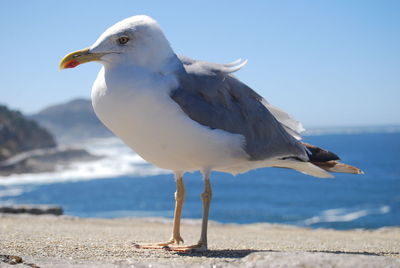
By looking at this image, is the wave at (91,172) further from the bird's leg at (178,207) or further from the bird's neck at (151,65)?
the bird's neck at (151,65)

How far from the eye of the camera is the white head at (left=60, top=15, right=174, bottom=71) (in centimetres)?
432

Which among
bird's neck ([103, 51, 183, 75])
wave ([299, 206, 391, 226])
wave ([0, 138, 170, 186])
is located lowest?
wave ([299, 206, 391, 226])

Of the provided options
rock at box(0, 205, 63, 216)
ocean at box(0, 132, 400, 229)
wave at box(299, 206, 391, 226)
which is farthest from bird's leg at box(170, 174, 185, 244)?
wave at box(299, 206, 391, 226)

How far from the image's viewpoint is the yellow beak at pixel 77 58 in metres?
4.38

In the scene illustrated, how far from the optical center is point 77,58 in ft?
14.7

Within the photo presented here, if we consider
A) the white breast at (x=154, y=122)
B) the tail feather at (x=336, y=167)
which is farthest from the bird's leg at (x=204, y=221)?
the tail feather at (x=336, y=167)

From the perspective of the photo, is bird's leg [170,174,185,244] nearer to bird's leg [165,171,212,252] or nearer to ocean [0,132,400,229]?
bird's leg [165,171,212,252]

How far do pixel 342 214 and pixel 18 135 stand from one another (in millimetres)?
51390

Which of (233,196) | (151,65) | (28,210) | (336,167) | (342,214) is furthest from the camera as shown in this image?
(233,196)

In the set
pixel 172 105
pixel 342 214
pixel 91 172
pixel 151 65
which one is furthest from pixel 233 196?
pixel 172 105

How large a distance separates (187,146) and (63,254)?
4.46 feet

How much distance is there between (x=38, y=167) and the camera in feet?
217

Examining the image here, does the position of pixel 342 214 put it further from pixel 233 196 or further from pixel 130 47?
pixel 130 47

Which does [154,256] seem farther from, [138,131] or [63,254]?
[138,131]
